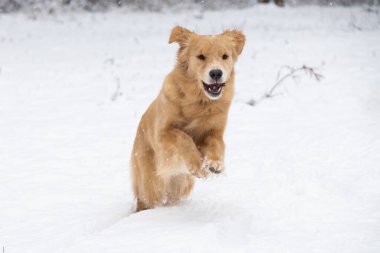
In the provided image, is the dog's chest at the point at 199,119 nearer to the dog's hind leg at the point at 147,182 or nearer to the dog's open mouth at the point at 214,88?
the dog's open mouth at the point at 214,88

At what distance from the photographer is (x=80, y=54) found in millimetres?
13609

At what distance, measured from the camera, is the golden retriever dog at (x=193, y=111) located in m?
4.60

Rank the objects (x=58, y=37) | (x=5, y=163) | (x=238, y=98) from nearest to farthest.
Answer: (x=5, y=163) → (x=238, y=98) → (x=58, y=37)

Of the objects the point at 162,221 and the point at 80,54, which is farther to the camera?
the point at 80,54

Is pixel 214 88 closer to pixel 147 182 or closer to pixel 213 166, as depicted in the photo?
pixel 213 166

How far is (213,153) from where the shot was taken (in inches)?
179

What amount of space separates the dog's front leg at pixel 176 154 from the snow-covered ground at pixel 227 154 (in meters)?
0.40

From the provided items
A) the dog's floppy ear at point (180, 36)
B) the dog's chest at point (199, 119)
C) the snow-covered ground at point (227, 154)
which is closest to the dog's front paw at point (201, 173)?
the snow-covered ground at point (227, 154)

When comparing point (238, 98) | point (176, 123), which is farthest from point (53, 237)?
point (238, 98)

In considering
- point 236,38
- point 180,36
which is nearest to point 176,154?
point 180,36

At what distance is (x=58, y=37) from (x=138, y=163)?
11.3 m

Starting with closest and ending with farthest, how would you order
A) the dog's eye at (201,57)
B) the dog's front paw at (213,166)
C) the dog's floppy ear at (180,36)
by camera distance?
the dog's front paw at (213,166) < the dog's eye at (201,57) < the dog's floppy ear at (180,36)

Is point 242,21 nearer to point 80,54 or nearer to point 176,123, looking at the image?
point 80,54

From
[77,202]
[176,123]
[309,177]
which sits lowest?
[77,202]
